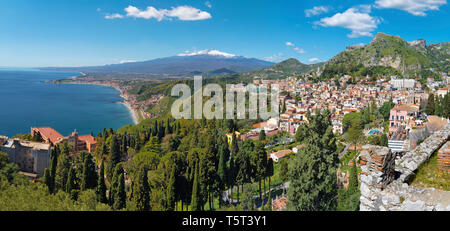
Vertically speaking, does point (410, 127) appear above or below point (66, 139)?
above

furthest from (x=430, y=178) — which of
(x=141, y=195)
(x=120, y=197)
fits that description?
(x=120, y=197)

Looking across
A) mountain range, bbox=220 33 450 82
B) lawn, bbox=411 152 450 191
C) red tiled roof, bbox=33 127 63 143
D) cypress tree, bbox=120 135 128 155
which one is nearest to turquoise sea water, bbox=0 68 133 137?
red tiled roof, bbox=33 127 63 143

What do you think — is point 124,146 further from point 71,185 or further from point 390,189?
point 390,189

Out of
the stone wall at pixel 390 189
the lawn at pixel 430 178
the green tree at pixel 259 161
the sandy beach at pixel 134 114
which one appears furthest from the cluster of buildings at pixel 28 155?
the sandy beach at pixel 134 114

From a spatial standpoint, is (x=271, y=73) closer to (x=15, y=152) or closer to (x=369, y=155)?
(x=15, y=152)

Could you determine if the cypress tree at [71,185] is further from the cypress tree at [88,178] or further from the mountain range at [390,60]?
the mountain range at [390,60]

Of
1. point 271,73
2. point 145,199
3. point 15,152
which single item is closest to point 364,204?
point 145,199

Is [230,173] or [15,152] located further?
[15,152]
